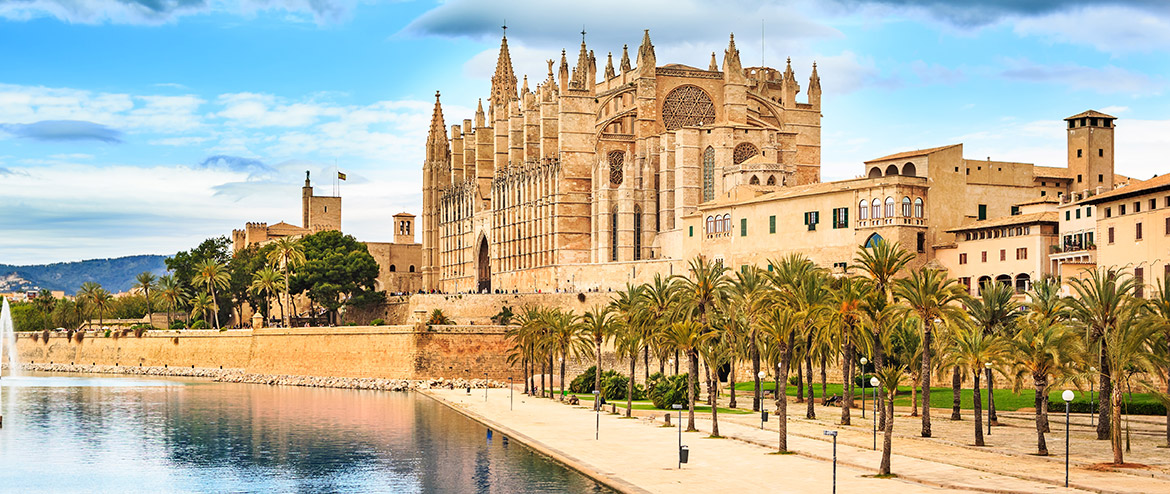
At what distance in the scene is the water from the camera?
36.1 m

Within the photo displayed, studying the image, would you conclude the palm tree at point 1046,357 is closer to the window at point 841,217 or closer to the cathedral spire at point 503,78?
the window at point 841,217

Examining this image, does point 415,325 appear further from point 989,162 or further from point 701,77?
point 989,162

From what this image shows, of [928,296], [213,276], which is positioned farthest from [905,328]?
[213,276]

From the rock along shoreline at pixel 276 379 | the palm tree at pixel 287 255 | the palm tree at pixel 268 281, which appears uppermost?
the palm tree at pixel 287 255

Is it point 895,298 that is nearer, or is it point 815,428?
point 895,298

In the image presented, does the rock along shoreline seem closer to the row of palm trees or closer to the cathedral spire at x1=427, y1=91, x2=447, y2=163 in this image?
the row of palm trees

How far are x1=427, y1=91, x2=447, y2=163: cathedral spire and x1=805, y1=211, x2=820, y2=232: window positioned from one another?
5833 centimetres

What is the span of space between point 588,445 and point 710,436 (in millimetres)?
3978

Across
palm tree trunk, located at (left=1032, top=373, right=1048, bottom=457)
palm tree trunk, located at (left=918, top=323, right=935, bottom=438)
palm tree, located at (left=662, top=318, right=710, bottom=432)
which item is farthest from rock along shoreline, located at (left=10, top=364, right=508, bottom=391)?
palm tree trunk, located at (left=1032, top=373, right=1048, bottom=457)

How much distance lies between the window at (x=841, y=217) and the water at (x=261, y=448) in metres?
21.1

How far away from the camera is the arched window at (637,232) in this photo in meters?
82.7

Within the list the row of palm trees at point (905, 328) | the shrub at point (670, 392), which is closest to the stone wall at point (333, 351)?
the shrub at point (670, 392)

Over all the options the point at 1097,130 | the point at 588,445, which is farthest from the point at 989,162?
the point at 588,445

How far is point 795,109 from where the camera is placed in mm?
86938
